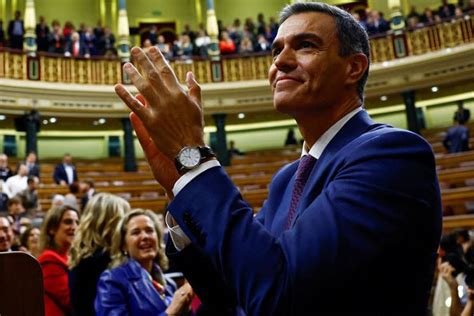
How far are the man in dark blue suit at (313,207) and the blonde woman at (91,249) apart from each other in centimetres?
174

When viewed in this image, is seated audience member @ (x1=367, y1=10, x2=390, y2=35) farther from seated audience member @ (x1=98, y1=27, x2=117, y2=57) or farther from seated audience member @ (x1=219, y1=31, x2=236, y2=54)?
seated audience member @ (x1=98, y1=27, x2=117, y2=57)

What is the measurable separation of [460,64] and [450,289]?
11152 mm

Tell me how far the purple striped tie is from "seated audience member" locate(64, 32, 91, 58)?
12.9 m

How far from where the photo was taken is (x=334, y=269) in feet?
2.56

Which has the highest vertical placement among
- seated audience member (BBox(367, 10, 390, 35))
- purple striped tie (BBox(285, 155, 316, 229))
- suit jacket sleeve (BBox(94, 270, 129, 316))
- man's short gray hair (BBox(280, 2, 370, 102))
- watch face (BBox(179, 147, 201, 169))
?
seated audience member (BBox(367, 10, 390, 35))

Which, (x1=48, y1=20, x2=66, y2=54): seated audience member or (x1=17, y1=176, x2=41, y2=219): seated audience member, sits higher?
(x1=48, y1=20, x2=66, y2=54): seated audience member

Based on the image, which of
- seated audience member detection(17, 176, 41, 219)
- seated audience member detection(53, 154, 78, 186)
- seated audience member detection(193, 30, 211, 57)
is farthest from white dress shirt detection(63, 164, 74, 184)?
seated audience member detection(193, 30, 211, 57)

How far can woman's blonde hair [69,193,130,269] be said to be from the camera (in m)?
2.73

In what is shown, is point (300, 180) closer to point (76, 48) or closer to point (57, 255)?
point (57, 255)

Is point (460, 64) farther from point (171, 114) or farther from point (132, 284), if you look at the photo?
point (171, 114)

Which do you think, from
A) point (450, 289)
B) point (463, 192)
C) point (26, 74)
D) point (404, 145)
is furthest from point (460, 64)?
point (404, 145)

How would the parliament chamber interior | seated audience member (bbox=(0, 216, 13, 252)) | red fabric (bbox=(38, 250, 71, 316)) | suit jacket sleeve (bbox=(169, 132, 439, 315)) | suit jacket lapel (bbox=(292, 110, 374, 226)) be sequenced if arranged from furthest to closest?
the parliament chamber interior, seated audience member (bbox=(0, 216, 13, 252)), red fabric (bbox=(38, 250, 71, 316)), suit jacket lapel (bbox=(292, 110, 374, 226)), suit jacket sleeve (bbox=(169, 132, 439, 315))

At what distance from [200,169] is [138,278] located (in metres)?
1.73

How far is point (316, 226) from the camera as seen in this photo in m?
0.81
